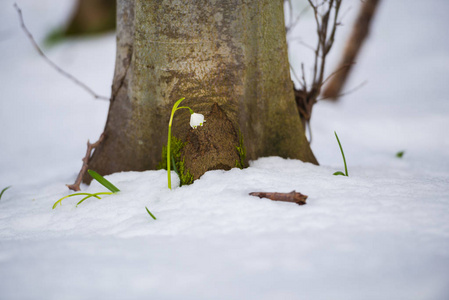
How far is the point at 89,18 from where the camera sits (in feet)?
19.7

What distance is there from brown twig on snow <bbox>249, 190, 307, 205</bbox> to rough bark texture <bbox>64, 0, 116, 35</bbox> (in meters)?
5.71

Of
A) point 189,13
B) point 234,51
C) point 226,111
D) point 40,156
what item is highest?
point 189,13

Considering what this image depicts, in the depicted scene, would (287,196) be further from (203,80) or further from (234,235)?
(203,80)

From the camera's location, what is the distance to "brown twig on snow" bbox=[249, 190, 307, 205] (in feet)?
3.75

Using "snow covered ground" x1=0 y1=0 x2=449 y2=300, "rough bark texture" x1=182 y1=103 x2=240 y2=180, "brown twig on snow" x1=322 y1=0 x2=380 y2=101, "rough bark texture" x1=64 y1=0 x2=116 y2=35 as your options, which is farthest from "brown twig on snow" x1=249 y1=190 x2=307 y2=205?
"rough bark texture" x1=64 y1=0 x2=116 y2=35

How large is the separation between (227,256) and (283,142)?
2.97 ft

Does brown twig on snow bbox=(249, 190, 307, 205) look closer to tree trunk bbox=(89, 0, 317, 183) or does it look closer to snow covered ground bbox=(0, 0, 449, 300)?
snow covered ground bbox=(0, 0, 449, 300)

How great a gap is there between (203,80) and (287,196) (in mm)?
622

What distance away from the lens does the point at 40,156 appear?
2674 millimetres

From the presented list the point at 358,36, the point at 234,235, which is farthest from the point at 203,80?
the point at 358,36

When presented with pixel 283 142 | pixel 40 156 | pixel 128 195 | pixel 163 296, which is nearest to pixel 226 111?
pixel 283 142

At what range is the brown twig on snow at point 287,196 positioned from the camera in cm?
114

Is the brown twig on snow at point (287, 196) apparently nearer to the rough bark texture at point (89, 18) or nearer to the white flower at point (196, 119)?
the white flower at point (196, 119)

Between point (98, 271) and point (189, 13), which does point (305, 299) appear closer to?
point (98, 271)
